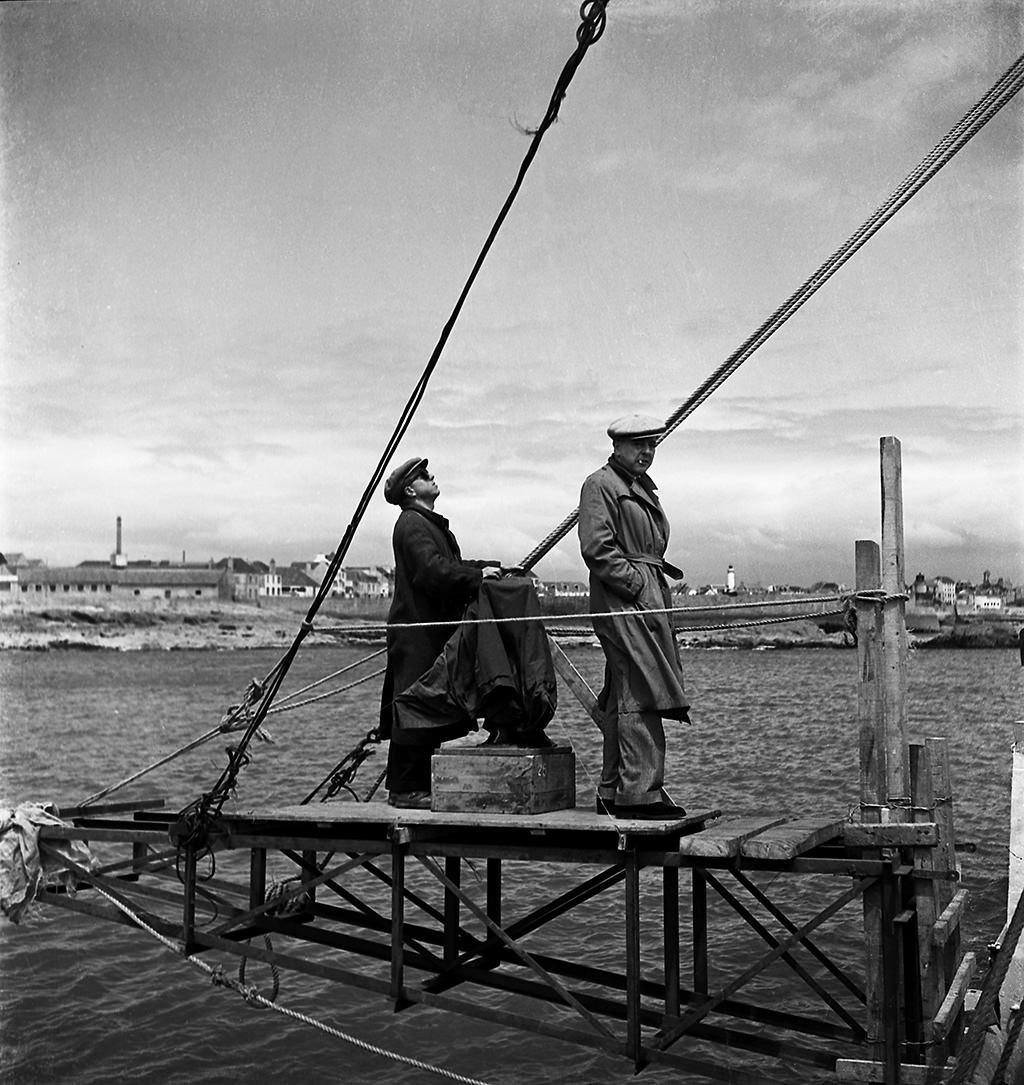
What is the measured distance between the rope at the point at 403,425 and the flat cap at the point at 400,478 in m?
0.48

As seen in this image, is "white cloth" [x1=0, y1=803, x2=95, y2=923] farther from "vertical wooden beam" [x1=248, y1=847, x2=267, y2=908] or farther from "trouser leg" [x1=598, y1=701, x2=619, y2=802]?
"trouser leg" [x1=598, y1=701, x2=619, y2=802]

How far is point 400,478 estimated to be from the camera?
973cm

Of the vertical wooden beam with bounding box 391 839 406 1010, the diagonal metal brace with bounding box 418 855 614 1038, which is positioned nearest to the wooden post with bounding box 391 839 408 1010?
the vertical wooden beam with bounding box 391 839 406 1010

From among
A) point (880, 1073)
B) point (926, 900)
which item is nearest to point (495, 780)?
point (926, 900)

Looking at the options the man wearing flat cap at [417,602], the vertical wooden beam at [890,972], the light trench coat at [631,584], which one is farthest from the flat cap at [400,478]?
the vertical wooden beam at [890,972]

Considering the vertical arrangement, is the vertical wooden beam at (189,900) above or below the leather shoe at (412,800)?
below

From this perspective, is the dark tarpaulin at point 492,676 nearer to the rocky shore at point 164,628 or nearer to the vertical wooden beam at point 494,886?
the vertical wooden beam at point 494,886

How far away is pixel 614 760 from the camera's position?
870 cm

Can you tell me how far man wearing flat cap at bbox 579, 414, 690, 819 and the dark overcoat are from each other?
1.09m

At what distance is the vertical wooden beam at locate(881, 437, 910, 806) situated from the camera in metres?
8.28

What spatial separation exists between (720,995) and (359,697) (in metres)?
57.9

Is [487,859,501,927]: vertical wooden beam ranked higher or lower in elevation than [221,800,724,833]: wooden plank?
lower

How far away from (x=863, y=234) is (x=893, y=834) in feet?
11.6

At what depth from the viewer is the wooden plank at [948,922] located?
8789mm
